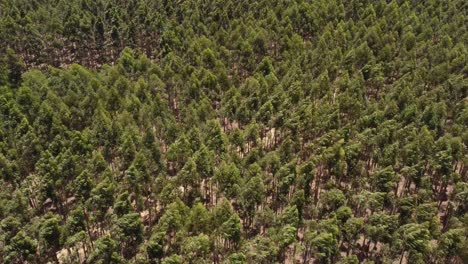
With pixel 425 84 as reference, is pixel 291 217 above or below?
below

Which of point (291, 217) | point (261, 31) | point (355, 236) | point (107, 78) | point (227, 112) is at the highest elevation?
point (261, 31)

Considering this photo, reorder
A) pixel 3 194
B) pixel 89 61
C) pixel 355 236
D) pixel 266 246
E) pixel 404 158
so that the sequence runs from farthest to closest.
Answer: pixel 89 61, pixel 404 158, pixel 3 194, pixel 355 236, pixel 266 246

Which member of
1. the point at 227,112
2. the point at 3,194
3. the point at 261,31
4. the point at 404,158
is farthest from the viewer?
the point at 261,31

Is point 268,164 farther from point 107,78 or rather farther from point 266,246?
point 107,78

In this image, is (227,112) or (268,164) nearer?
(268,164)

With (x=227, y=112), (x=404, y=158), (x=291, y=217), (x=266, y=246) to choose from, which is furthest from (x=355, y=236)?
(x=227, y=112)

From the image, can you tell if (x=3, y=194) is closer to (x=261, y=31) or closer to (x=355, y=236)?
(x=355, y=236)

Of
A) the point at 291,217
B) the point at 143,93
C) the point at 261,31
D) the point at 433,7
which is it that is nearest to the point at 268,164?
the point at 291,217
